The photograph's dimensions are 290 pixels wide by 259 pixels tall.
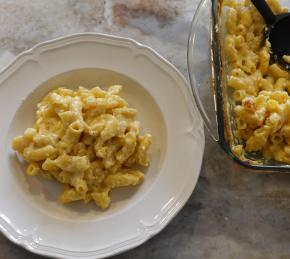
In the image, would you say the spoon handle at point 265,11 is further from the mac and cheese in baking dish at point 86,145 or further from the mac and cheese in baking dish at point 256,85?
the mac and cheese in baking dish at point 86,145

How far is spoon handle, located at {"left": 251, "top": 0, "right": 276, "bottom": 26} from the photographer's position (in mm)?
1211

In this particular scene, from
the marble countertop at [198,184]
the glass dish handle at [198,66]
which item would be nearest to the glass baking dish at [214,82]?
the glass dish handle at [198,66]

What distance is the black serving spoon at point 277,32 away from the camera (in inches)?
48.3

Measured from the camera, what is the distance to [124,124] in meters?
1.20

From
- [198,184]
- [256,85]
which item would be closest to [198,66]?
[256,85]

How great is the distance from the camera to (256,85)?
123cm

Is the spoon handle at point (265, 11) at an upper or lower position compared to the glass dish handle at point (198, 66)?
upper

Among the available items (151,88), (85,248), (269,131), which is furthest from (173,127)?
(85,248)

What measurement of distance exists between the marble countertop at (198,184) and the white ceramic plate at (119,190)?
0.37 feet

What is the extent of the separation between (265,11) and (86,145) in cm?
62

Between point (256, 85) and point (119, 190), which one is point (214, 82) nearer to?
point (256, 85)

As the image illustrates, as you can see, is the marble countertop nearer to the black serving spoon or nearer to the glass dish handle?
the glass dish handle

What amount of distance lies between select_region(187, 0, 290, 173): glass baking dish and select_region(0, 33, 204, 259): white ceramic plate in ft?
0.18

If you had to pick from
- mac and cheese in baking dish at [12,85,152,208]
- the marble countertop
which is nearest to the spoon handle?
the marble countertop
